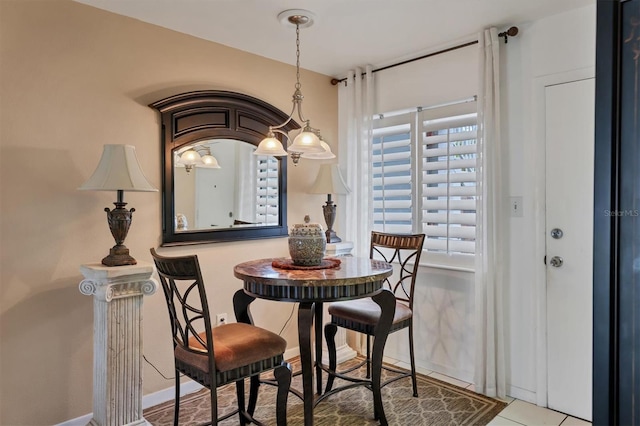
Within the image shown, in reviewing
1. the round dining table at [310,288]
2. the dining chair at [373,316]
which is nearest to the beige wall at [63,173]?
the round dining table at [310,288]

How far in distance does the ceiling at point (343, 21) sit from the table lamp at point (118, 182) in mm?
957

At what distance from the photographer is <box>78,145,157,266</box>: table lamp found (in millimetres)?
2055

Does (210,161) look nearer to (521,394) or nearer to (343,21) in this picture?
(343,21)

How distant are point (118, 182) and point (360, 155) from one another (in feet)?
6.75

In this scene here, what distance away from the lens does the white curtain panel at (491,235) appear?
8.82ft

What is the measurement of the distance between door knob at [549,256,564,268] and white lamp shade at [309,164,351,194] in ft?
5.14

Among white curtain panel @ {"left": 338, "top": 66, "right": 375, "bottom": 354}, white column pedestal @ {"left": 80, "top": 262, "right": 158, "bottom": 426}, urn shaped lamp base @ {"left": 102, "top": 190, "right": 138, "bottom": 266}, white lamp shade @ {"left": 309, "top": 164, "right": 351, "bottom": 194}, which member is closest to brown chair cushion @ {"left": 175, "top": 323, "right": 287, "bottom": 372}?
white column pedestal @ {"left": 80, "top": 262, "right": 158, "bottom": 426}

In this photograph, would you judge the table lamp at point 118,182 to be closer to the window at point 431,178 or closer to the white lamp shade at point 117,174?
the white lamp shade at point 117,174

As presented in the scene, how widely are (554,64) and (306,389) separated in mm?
2457

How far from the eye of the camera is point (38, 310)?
218cm

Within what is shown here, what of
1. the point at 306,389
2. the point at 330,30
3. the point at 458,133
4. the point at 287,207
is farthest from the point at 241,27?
the point at 306,389

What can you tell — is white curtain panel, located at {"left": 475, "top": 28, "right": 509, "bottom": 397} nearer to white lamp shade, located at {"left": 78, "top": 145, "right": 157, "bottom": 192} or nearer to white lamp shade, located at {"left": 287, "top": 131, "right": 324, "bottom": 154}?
white lamp shade, located at {"left": 287, "top": 131, "right": 324, "bottom": 154}

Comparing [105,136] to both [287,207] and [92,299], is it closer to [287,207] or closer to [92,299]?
[92,299]

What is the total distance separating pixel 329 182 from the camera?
3.25 metres
